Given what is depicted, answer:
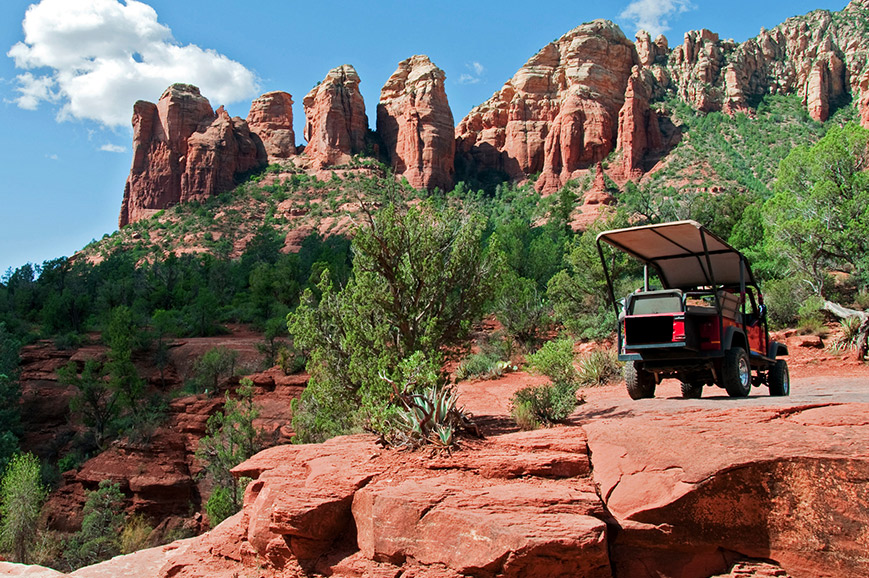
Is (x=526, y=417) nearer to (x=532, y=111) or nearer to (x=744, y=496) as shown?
(x=744, y=496)

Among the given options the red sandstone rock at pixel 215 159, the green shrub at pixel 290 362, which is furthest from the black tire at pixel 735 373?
the red sandstone rock at pixel 215 159

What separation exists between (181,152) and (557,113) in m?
49.1

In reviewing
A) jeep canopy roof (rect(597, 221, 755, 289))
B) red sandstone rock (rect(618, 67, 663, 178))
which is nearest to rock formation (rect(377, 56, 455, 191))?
red sandstone rock (rect(618, 67, 663, 178))

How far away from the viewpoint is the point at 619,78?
7900 cm

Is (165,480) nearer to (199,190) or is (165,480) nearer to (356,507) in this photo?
(356,507)

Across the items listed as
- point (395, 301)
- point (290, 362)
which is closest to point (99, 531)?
point (290, 362)

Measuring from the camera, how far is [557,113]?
79812 mm

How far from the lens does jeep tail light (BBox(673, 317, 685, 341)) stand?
7648mm

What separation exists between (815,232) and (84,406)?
1179 inches

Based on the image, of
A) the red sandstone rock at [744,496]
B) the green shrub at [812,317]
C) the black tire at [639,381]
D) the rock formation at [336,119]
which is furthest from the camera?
the rock formation at [336,119]

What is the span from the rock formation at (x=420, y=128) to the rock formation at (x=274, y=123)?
40.6 feet

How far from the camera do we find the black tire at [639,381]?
899 cm

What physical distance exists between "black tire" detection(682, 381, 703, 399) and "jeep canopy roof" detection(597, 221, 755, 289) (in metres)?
1.63

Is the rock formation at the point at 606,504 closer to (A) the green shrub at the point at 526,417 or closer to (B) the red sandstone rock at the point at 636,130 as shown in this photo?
(A) the green shrub at the point at 526,417
